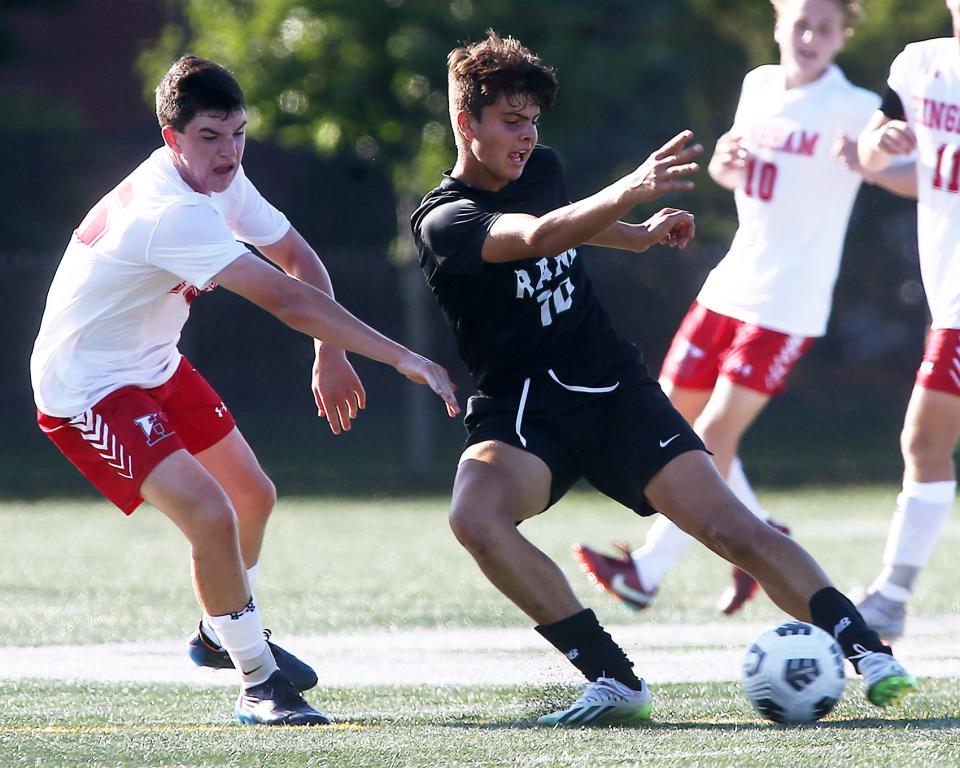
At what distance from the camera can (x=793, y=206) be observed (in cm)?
721

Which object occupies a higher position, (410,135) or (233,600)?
(410,135)

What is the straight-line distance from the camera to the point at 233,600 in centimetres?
471

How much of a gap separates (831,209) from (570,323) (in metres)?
2.77

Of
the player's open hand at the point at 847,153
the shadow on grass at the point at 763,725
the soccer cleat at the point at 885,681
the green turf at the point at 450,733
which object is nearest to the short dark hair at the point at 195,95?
the green turf at the point at 450,733

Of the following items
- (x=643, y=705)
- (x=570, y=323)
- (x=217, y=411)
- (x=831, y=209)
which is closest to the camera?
(x=643, y=705)

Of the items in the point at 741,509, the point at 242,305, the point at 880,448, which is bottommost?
the point at 880,448

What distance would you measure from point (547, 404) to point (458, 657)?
148 centimetres

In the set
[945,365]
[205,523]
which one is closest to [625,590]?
[945,365]

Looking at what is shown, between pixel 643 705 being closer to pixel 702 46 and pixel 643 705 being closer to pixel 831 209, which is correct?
pixel 831 209

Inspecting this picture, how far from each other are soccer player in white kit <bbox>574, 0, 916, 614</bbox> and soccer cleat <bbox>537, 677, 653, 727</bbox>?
2.47 meters

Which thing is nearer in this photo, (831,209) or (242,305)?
(831,209)

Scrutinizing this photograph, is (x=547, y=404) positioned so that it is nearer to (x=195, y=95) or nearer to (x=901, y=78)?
(x=195, y=95)

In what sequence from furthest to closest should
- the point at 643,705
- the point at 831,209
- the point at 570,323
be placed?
the point at 831,209
the point at 570,323
the point at 643,705

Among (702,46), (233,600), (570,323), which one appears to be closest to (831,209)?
(570,323)
